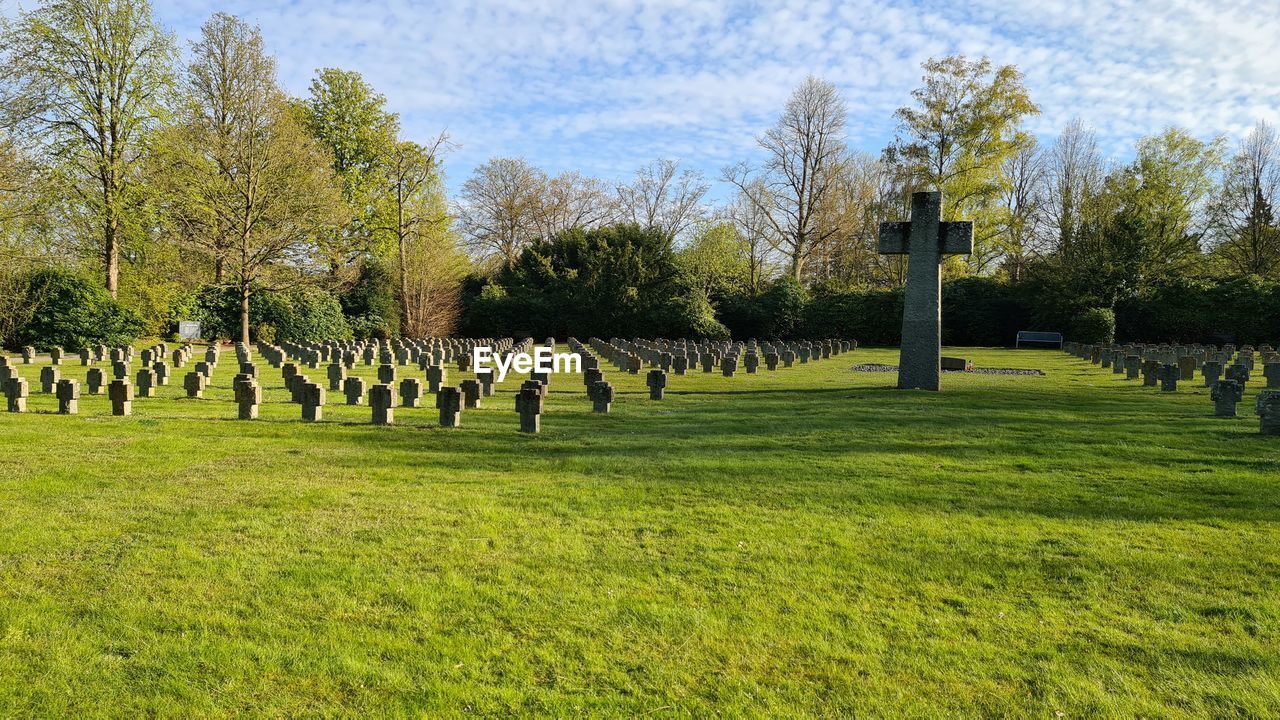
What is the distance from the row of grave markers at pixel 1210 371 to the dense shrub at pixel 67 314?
28473 millimetres

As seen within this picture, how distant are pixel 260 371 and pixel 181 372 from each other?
5.49 feet

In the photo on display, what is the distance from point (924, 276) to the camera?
14.4 meters

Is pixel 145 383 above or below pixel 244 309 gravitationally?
below

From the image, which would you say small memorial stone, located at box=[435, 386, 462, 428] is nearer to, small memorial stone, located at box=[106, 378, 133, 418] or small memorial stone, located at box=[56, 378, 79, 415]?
small memorial stone, located at box=[106, 378, 133, 418]

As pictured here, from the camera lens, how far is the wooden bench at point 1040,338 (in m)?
36.1

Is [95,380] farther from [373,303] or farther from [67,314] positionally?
[373,303]

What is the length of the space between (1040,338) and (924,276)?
1021 inches

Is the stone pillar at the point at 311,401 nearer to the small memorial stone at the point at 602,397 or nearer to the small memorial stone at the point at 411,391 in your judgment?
the small memorial stone at the point at 411,391

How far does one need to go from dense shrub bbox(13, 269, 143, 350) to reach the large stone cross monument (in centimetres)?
2395

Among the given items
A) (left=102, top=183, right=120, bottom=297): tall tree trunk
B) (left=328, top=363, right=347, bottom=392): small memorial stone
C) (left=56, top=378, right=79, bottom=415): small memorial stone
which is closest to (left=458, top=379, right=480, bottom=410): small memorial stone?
(left=328, top=363, right=347, bottom=392): small memorial stone

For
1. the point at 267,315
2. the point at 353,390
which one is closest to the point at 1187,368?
the point at 353,390

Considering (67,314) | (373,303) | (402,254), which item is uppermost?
(402,254)

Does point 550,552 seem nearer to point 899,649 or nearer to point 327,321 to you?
point 899,649

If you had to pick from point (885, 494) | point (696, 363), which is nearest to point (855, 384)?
point (696, 363)
